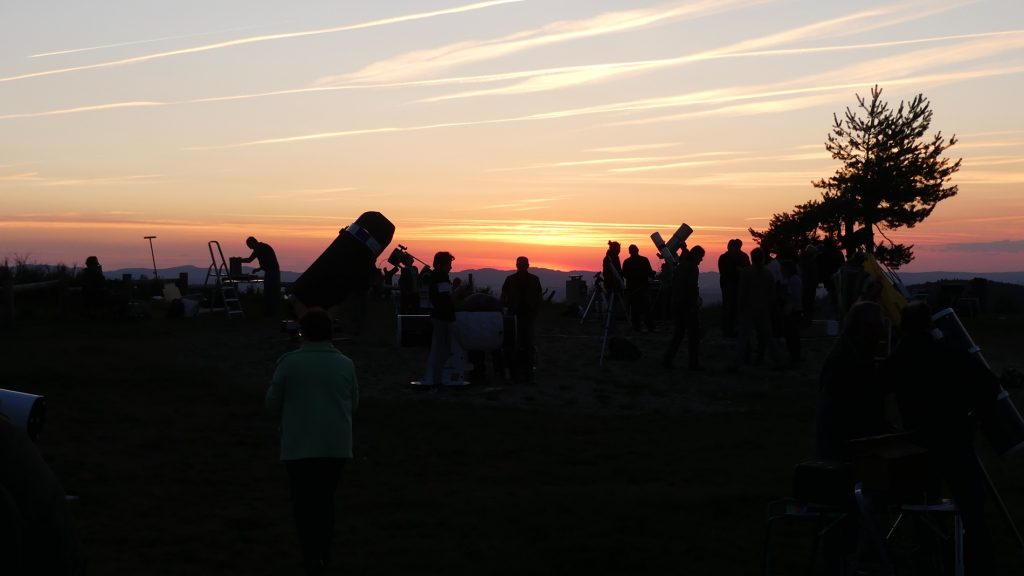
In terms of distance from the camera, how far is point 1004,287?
40.6m

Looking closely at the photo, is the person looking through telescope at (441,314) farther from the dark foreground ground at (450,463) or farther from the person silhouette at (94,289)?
the person silhouette at (94,289)

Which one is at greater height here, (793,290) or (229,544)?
(793,290)

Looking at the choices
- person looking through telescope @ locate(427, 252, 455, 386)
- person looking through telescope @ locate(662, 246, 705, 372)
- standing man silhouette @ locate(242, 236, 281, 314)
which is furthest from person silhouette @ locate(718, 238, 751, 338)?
standing man silhouette @ locate(242, 236, 281, 314)

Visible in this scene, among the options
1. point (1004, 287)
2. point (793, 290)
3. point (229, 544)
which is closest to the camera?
point (229, 544)

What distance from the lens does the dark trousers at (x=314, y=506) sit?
7.46 meters

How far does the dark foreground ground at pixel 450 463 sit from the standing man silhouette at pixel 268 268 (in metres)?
4.80

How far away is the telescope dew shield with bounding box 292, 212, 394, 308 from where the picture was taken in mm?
17172

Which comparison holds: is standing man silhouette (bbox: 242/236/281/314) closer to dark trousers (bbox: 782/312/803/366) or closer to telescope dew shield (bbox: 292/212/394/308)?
telescope dew shield (bbox: 292/212/394/308)

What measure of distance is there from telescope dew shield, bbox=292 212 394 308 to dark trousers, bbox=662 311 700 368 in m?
5.43

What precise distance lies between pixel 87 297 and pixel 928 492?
27.8 meters

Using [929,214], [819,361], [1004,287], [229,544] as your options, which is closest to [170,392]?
[229,544]

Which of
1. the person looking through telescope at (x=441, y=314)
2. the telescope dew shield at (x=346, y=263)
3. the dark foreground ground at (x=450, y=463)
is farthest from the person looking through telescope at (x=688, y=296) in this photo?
the telescope dew shield at (x=346, y=263)

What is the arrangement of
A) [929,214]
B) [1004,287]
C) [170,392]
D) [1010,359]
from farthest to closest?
[929,214]
[1004,287]
[1010,359]
[170,392]

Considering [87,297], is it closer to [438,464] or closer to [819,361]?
[819,361]
